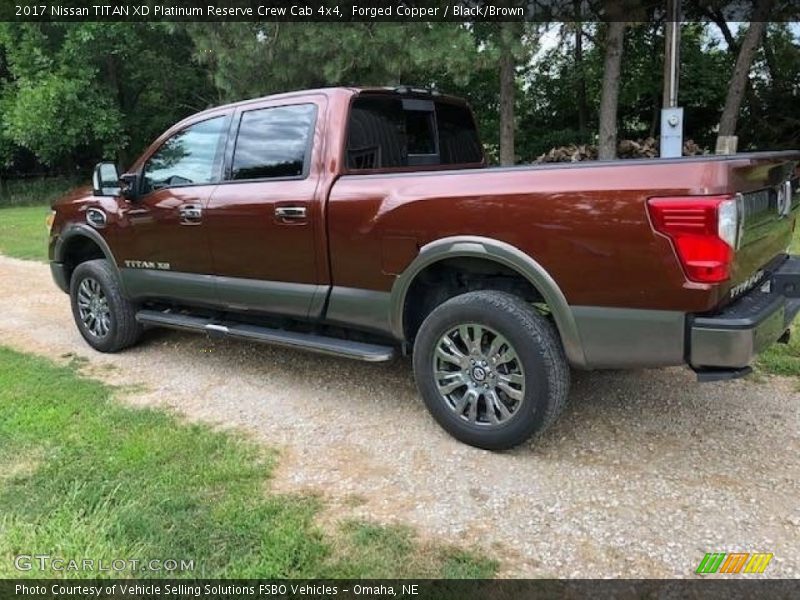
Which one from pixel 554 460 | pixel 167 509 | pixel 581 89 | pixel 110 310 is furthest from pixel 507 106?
pixel 167 509

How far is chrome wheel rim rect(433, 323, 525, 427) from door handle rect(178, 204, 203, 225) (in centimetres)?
206

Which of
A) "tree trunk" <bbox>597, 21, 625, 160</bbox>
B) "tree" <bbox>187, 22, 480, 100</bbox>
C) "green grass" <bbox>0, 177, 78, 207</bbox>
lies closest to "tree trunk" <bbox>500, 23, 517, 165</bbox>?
"tree trunk" <bbox>597, 21, 625, 160</bbox>

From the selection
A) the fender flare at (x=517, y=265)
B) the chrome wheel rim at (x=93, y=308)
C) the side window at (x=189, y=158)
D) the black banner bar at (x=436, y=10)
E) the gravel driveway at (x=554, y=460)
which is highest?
the black banner bar at (x=436, y=10)

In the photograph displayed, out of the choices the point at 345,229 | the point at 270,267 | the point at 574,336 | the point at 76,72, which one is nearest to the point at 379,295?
the point at 345,229

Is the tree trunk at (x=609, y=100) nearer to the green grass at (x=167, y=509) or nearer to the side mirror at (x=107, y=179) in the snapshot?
the side mirror at (x=107, y=179)

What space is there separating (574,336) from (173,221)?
3034 millimetres

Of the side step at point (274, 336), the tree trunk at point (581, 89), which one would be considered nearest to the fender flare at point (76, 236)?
the side step at point (274, 336)

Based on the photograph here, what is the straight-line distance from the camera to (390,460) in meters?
3.67

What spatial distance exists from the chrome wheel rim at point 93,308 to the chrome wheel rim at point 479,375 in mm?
3203

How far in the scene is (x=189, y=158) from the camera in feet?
16.5

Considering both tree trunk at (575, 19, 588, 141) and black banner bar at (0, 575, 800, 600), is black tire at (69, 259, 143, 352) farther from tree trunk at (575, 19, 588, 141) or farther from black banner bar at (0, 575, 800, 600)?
tree trunk at (575, 19, 588, 141)

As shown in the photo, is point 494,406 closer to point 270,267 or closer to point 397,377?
point 397,377

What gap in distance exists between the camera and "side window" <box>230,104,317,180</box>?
4.31 m

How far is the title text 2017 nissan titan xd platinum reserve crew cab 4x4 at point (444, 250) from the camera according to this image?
9.83ft
